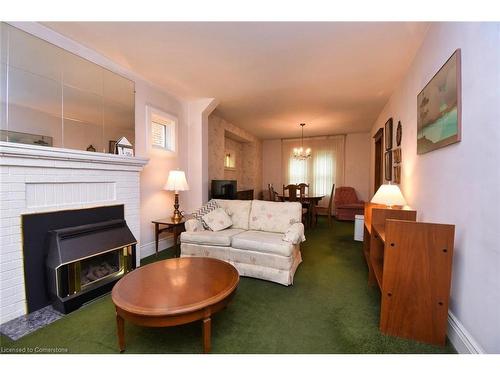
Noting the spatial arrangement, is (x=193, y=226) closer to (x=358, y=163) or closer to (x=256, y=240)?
(x=256, y=240)

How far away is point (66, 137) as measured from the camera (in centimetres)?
214

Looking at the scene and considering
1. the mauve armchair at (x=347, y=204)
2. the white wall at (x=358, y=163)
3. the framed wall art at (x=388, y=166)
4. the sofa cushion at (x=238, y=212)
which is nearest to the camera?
the sofa cushion at (x=238, y=212)

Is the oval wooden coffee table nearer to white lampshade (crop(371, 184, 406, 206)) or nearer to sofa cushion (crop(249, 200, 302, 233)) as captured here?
sofa cushion (crop(249, 200, 302, 233))

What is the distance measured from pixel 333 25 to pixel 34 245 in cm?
319

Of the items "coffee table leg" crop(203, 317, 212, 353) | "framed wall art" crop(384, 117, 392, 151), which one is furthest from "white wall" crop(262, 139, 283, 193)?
"coffee table leg" crop(203, 317, 212, 353)

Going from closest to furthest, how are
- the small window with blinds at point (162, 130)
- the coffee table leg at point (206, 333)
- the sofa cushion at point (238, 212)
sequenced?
the coffee table leg at point (206, 333), the sofa cushion at point (238, 212), the small window with blinds at point (162, 130)

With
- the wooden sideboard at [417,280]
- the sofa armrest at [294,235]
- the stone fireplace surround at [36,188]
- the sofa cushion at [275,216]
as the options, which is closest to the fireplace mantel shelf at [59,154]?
the stone fireplace surround at [36,188]

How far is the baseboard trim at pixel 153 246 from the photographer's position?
315 cm

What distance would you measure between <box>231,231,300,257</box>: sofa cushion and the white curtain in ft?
15.0

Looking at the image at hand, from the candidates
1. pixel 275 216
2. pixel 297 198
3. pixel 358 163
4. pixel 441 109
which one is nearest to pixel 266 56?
pixel 441 109

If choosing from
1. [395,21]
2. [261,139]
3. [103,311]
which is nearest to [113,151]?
[103,311]

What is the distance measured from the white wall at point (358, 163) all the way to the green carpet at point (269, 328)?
468 centimetres

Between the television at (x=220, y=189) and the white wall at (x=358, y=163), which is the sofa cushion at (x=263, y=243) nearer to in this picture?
the television at (x=220, y=189)
